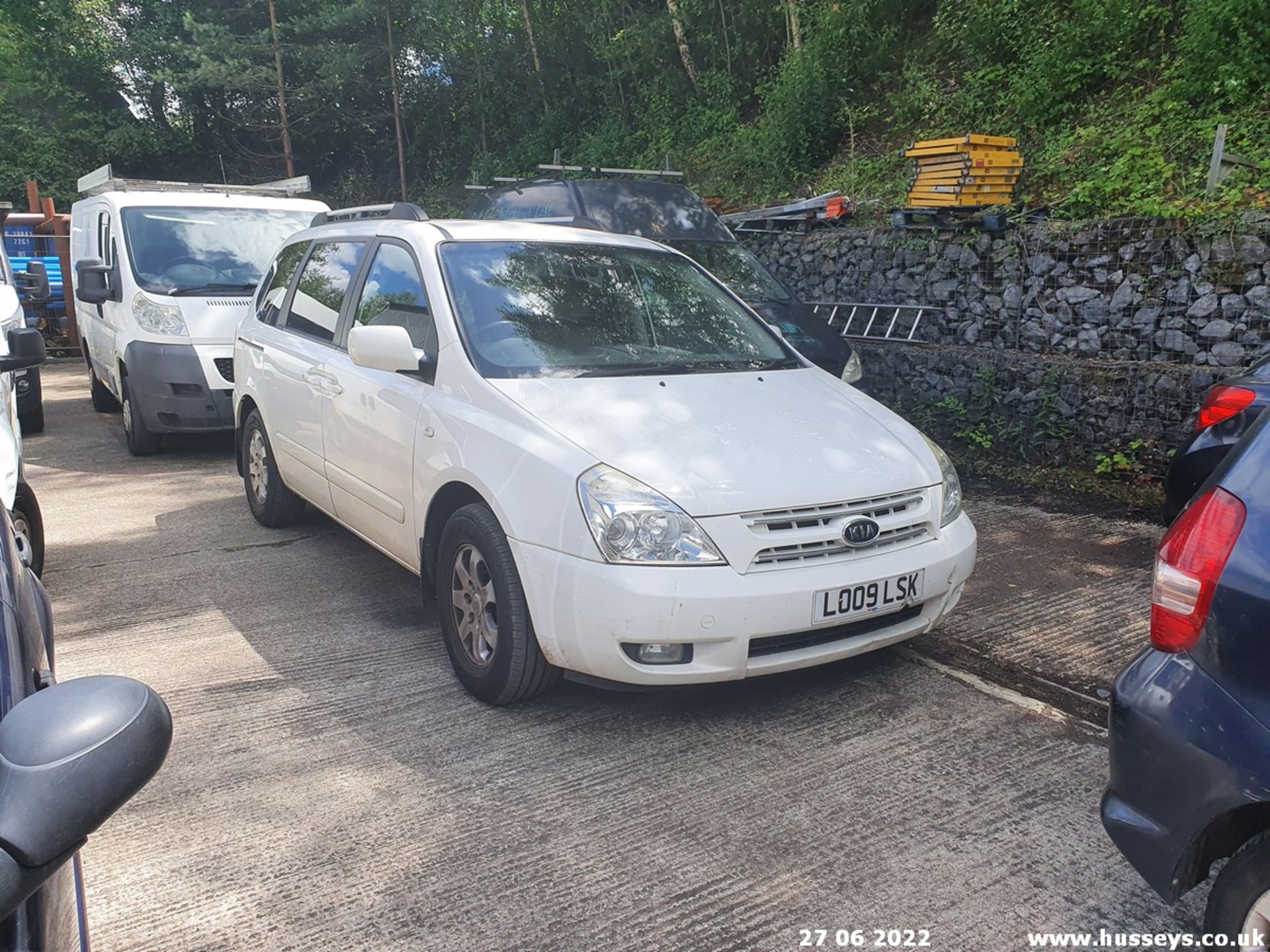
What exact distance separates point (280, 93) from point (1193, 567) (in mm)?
25007

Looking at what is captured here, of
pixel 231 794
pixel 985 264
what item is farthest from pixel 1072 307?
pixel 231 794

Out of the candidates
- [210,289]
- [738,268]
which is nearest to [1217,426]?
[738,268]

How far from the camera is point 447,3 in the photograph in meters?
21.1

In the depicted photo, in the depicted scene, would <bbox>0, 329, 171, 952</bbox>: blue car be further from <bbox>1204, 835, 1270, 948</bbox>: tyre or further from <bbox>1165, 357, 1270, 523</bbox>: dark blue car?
<bbox>1165, 357, 1270, 523</bbox>: dark blue car

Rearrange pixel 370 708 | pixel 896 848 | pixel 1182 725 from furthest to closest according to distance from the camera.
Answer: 1. pixel 370 708
2. pixel 896 848
3. pixel 1182 725

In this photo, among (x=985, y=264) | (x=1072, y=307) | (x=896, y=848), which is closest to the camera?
(x=896, y=848)

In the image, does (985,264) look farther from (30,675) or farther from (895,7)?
(30,675)

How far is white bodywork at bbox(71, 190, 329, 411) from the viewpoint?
8.09 m

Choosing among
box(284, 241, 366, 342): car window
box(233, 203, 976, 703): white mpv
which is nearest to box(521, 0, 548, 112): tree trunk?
box(284, 241, 366, 342): car window

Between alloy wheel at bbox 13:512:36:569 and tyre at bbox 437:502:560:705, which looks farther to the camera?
alloy wheel at bbox 13:512:36:569

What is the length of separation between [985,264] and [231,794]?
6.98m

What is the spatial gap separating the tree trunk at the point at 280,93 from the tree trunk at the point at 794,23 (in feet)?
42.5

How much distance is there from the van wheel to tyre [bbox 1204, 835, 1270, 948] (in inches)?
429

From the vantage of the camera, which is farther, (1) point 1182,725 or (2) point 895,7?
(2) point 895,7
